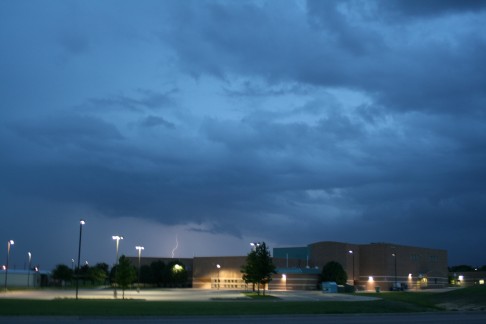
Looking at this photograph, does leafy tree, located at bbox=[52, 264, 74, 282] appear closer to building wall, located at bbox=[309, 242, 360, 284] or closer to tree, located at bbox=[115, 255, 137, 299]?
building wall, located at bbox=[309, 242, 360, 284]

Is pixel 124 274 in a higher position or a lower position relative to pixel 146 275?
higher

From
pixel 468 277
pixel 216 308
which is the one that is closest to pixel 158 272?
pixel 216 308

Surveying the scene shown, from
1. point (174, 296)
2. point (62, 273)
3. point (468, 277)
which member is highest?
point (174, 296)

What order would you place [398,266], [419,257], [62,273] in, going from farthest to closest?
[62,273] → [419,257] → [398,266]

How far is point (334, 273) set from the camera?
10094cm

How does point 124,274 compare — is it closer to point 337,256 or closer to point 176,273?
point 176,273

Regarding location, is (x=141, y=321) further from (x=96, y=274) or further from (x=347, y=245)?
(x=96, y=274)

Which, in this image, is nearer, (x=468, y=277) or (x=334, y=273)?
(x=334, y=273)

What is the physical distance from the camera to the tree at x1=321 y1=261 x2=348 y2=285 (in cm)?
10078

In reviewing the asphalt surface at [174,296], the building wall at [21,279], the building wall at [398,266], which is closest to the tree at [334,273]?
the building wall at [398,266]

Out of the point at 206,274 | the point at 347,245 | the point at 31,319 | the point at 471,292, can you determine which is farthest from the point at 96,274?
the point at 31,319

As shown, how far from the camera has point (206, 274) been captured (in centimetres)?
11406

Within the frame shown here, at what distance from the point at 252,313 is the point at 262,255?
3710 centimetres

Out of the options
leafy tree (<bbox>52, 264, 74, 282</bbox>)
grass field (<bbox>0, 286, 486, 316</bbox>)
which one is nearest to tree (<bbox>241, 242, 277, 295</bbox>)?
grass field (<bbox>0, 286, 486, 316</bbox>)
